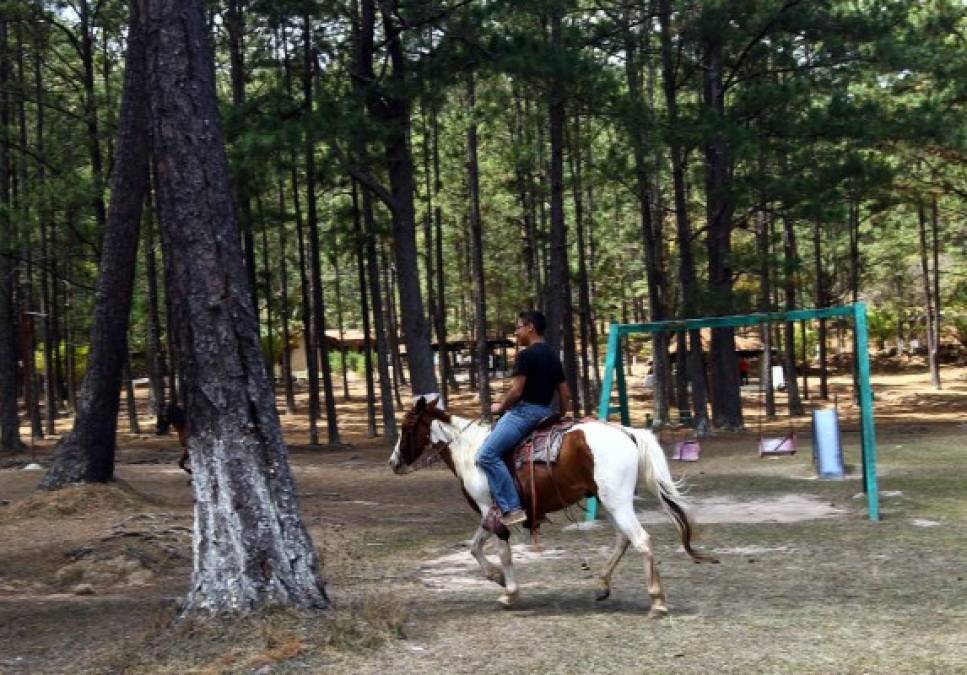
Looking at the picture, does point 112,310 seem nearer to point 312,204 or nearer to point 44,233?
point 312,204

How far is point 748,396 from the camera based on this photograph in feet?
166

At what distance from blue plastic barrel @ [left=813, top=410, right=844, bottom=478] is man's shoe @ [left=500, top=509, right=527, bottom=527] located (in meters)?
8.68

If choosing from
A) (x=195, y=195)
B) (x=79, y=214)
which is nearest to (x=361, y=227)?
(x=79, y=214)

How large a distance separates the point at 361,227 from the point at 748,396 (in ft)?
80.7

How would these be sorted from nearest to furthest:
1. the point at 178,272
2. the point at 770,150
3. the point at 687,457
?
the point at 178,272 → the point at 687,457 → the point at 770,150

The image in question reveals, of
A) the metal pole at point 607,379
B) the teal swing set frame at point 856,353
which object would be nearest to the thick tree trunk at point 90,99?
the metal pole at point 607,379

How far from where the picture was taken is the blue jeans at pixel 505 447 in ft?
28.9

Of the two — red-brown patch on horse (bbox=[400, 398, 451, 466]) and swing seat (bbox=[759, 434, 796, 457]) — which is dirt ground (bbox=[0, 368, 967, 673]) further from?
red-brown patch on horse (bbox=[400, 398, 451, 466])

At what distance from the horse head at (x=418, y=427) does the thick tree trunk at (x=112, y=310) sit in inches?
323

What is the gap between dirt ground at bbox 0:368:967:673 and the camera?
7.06 metres

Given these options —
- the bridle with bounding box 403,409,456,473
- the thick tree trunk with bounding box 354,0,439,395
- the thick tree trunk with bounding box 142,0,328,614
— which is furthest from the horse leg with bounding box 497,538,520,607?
the thick tree trunk with bounding box 354,0,439,395

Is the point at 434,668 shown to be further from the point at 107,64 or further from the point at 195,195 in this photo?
the point at 107,64

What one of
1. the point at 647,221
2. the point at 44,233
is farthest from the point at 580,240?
the point at 44,233

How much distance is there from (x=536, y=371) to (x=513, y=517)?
46.2 inches
